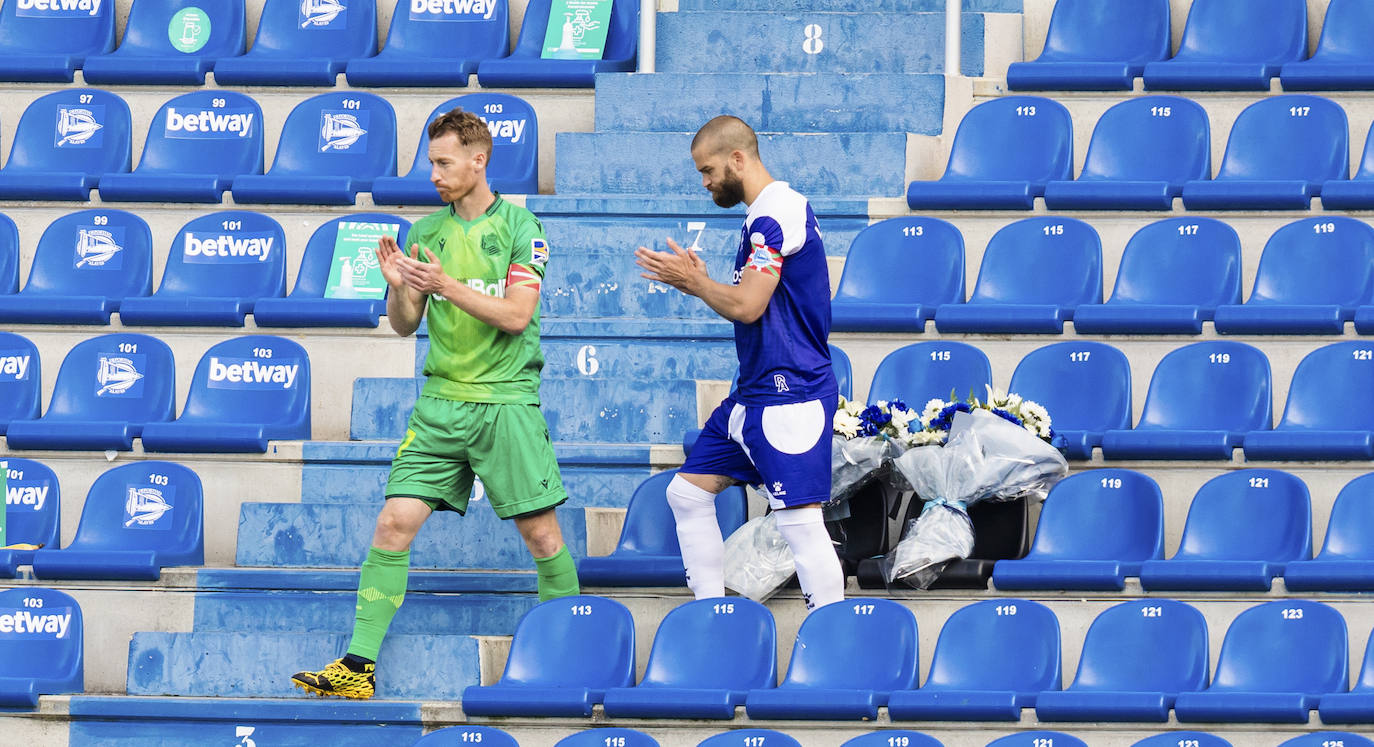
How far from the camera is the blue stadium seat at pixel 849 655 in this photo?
537cm

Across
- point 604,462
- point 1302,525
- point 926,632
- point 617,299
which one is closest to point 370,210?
point 617,299

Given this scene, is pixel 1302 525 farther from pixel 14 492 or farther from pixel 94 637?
pixel 14 492

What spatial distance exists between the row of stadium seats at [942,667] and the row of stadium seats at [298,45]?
120 inches

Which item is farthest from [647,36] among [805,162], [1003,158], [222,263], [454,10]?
[222,263]

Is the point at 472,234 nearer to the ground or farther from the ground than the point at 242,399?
farther from the ground

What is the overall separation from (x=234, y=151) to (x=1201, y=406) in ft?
12.2

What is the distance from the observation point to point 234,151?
798 centimetres

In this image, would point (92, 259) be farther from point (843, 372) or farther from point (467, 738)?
point (467, 738)

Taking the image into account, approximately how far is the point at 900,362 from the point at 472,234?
Answer: 1.63 metres

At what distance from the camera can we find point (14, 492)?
6.63 m

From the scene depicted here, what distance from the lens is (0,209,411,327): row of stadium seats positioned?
283 inches

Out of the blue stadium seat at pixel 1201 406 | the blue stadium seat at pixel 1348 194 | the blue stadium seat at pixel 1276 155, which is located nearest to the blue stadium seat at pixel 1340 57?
the blue stadium seat at pixel 1276 155

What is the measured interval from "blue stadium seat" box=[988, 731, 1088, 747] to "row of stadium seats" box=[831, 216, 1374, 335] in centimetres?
215

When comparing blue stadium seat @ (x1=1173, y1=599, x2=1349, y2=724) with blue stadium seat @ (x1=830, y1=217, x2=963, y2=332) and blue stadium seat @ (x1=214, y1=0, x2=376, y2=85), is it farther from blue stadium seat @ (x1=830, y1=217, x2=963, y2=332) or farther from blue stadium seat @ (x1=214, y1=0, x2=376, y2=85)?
blue stadium seat @ (x1=214, y1=0, x2=376, y2=85)
